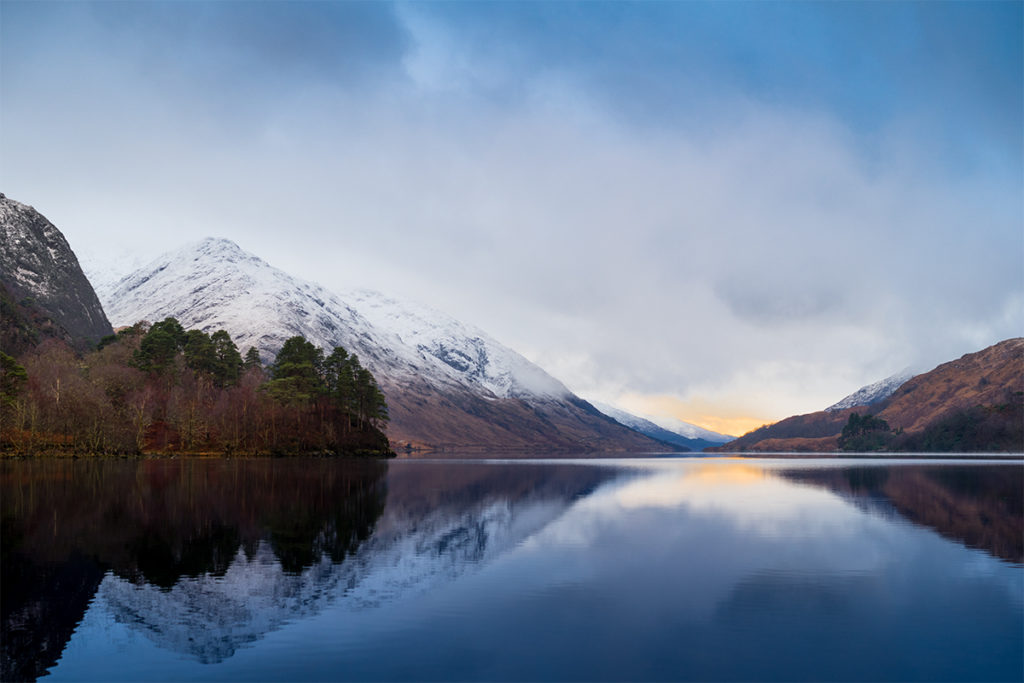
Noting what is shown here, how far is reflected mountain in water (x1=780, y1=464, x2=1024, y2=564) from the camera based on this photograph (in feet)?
134

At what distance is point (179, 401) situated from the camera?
154 metres

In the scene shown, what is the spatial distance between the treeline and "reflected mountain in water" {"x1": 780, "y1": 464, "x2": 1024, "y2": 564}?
11813 centimetres

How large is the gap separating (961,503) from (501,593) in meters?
49.8

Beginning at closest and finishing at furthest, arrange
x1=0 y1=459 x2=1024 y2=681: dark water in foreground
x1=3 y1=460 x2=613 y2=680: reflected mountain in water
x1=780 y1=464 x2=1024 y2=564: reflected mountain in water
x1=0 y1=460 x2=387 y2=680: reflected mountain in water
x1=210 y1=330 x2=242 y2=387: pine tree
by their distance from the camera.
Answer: x1=0 y1=459 x2=1024 y2=681: dark water in foreground < x1=3 y1=460 x2=613 y2=680: reflected mountain in water < x1=0 y1=460 x2=387 y2=680: reflected mountain in water < x1=780 y1=464 x2=1024 y2=564: reflected mountain in water < x1=210 y1=330 x2=242 y2=387: pine tree

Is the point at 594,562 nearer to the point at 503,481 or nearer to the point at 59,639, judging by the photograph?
the point at 59,639

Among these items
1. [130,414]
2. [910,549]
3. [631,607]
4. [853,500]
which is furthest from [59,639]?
[130,414]

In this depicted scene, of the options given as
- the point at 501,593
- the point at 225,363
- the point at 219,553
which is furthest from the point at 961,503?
the point at 225,363

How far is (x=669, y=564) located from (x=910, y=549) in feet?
45.7

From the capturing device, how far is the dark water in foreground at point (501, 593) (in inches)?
764

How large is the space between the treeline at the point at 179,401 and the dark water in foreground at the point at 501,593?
84.3 m

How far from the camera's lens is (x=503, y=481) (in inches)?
3652

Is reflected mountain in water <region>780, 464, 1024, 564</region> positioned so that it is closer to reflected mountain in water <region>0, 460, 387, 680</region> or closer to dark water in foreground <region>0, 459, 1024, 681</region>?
dark water in foreground <region>0, 459, 1024, 681</region>

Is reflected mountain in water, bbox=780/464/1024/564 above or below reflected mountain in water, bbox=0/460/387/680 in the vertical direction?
above

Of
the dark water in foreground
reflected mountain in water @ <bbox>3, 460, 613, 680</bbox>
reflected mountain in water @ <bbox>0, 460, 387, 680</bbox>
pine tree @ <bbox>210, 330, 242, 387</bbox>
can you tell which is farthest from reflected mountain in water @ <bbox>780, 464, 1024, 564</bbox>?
pine tree @ <bbox>210, 330, 242, 387</bbox>
